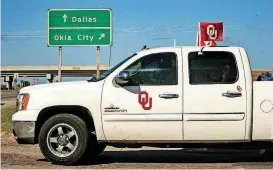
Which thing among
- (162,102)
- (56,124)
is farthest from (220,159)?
(56,124)

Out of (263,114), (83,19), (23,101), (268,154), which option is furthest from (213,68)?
(83,19)

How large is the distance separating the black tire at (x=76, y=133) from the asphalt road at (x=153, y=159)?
125 mm

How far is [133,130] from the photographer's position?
7152 mm

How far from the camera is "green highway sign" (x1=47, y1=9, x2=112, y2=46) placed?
15094 millimetres

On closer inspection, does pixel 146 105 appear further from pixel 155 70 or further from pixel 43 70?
pixel 43 70

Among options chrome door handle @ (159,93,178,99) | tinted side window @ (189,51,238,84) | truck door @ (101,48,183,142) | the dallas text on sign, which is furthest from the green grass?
tinted side window @ (189,51,238,84)

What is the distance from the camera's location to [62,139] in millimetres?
7387

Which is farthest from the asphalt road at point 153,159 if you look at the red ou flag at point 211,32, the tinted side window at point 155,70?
the red ou flag at point 211,32

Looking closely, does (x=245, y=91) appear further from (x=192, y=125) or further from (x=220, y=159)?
(x=220, y=159)

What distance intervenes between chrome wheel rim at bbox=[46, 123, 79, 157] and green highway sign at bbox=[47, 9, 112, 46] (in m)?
8.20

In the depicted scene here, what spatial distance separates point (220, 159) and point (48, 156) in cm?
300

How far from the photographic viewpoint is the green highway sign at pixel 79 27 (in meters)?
15.1

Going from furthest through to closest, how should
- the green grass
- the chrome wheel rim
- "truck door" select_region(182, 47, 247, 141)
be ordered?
1. the green grass
2. the chrome wheel rim
3. "truck door" select_region(182, 47, 247, 141)

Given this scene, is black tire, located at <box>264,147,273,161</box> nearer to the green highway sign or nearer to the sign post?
the sign post
